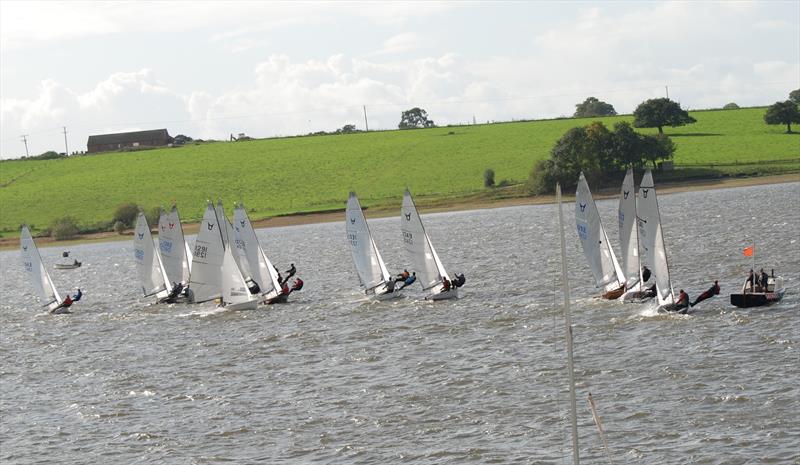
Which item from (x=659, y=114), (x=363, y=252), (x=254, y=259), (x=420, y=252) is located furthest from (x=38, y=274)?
(x=659, y=114)

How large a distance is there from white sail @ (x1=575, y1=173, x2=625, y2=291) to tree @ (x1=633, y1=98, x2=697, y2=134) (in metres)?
107

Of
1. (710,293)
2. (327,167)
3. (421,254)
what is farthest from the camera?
(327,167)

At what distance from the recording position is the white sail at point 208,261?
5778cm

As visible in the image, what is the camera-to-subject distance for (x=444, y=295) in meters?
54.1

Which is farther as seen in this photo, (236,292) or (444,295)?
(236,292)

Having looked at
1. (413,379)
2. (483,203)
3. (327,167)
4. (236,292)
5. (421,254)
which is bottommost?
(413,379)

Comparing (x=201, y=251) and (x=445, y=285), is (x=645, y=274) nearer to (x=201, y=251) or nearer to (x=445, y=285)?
(x=445, y=285)

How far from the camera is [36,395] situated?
132 ft

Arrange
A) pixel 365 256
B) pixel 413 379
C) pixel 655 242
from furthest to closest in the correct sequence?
pixel 365 256 < pixel 655 242 < pixel 413 379

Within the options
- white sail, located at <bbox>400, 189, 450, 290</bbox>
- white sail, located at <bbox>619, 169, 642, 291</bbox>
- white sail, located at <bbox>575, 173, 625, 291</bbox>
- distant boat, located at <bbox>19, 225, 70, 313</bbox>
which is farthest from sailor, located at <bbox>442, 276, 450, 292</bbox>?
distant boat, located at <bbox>19, 225, 70, 313</bbox>

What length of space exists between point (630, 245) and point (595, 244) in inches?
108

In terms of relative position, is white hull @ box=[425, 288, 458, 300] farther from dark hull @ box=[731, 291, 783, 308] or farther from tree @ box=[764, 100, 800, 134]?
tree @ box=[764, 100, 800, 134]

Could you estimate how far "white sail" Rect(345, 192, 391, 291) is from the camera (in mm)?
57156

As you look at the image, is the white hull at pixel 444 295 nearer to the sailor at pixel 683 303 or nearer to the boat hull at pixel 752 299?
the sailor at pixel 683 303
